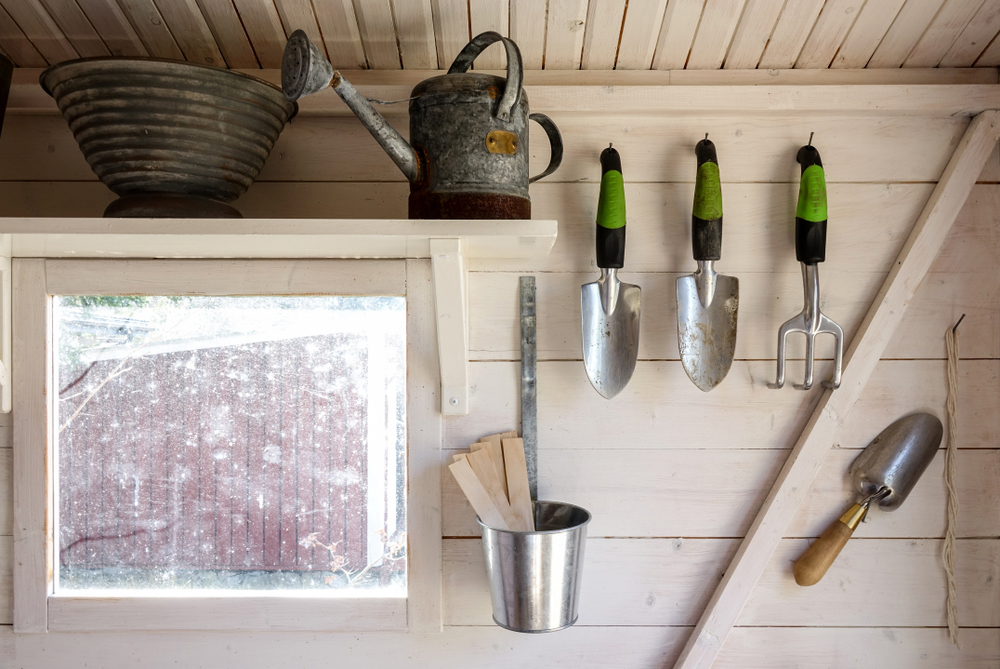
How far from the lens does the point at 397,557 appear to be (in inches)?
40.4

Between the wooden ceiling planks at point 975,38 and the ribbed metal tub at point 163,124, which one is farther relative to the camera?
the wooden ceiling planks at point 975,38

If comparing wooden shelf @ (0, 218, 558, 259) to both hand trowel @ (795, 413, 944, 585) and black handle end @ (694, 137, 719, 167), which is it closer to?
black handle end @ (694, 137, 719, 167)

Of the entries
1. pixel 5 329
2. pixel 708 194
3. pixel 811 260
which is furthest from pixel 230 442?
pixel 811 260

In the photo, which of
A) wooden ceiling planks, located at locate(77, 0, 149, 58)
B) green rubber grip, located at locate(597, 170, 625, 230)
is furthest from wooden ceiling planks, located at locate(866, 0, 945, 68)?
wooden ceiling planks, located at locate(77, 0, 149, 58)

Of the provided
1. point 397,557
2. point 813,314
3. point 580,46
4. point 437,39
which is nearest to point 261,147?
point 437,39

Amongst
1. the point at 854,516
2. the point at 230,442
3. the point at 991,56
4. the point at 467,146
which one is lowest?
the point at 854,516

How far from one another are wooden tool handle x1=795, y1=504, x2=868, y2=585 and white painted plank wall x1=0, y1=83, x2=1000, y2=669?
0.03 m

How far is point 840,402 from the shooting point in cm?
100

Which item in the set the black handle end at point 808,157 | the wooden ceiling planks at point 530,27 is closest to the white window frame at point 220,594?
the wooden ceiling planks at point 530,27

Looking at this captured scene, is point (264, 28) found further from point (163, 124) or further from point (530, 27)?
point (530, 27)

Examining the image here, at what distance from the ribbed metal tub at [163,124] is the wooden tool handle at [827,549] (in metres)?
0.95

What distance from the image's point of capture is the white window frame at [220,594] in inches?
39.0

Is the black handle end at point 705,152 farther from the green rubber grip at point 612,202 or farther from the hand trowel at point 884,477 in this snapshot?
the hand trowel at point 884,477

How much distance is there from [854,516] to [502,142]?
74 cm
